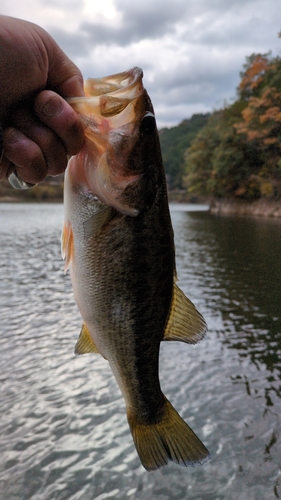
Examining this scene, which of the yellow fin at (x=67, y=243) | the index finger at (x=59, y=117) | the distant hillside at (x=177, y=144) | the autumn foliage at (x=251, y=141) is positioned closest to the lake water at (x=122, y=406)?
the yellow fin at (x=67, y=243)

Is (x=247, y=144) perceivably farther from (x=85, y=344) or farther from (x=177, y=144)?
(x=177, y=144)

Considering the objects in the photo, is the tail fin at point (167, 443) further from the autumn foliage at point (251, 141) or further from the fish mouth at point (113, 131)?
the autumn foliage at point (251, 141)

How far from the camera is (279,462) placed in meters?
5.68

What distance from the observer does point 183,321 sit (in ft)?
7.95

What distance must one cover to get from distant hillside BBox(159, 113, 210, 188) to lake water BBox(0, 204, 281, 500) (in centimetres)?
9141

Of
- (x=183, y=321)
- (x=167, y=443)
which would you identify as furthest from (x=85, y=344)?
(x=167, y=443)

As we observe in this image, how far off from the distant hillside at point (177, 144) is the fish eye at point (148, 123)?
9939 centimetres

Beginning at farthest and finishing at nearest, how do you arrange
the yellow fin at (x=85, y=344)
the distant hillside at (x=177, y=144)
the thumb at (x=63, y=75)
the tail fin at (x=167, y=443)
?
the distant hillside at (x=177, y=144)
the yellow fin at (x=85, y=344)
the tail fin at (x=167, y=443)
the thumb at (x=63, y=75)

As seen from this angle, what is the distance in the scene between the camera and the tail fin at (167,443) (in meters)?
2.34

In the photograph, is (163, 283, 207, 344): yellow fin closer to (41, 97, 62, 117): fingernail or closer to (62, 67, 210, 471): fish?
(62, 67, 210, 471): fish

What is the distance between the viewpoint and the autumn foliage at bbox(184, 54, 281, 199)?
141 feet

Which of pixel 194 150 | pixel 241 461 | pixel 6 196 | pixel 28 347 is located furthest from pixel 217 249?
pixel 6 196

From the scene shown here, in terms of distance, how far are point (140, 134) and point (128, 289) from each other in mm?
859

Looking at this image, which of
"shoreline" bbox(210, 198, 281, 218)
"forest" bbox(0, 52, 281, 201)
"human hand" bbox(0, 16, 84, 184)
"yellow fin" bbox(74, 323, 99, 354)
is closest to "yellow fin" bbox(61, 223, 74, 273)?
"human hand" bbox(0, 16, 84, 184)
